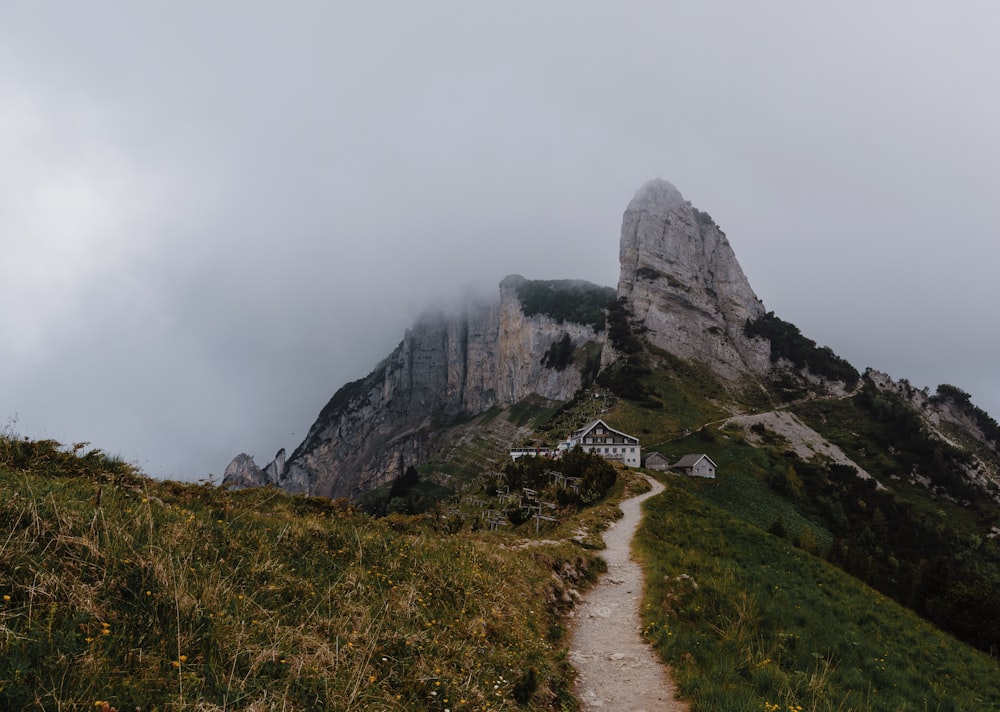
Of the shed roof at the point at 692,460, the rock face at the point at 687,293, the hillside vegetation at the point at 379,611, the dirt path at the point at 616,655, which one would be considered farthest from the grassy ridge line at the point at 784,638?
the rock face at the point at 687,293

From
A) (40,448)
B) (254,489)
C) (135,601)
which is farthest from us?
(254,489)

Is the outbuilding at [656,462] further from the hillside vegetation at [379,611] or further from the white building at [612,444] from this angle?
the hillside vegetation at [379,611]

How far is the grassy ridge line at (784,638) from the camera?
9.20m

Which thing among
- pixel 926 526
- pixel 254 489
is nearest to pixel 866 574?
pixel 254 489

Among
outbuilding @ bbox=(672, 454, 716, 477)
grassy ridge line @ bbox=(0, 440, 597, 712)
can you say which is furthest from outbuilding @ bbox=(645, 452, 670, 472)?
grassy ridge line @ bbox=(0, 440, 597, 712)

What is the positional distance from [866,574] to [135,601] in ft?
146

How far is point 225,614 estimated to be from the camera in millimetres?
5570

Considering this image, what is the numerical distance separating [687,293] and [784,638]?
175m

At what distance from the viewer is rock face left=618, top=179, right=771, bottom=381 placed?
156125mm

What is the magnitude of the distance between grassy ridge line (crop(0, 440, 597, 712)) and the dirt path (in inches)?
28.8

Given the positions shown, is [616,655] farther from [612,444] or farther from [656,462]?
[612,444]

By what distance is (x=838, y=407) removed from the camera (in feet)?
409

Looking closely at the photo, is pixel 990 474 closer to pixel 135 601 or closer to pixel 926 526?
pixel 926 526

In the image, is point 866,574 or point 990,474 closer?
point 866,574
